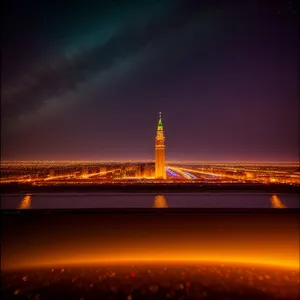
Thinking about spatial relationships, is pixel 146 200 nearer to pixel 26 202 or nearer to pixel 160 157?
pixel 26 202

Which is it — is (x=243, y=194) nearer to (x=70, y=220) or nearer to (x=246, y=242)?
(x=246, y=242)

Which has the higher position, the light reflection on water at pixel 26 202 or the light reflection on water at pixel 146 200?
the light reflection on water at pixel 26 202

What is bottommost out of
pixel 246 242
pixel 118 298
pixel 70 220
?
pixel 118 298

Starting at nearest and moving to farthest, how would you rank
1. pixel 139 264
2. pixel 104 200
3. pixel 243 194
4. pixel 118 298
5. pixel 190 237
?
pixel 118 298, pixel 139 264, pixel 190 237, pixel 104 200, pixel 243 194

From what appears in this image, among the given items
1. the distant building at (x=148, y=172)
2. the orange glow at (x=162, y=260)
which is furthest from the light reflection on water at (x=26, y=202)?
the distant building at (x=148, y=172)

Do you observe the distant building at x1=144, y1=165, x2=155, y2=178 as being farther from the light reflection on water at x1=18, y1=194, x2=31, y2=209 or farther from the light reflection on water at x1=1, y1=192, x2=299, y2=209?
the light reflection on water at x1=18, y1=194, x2=31, y2=209

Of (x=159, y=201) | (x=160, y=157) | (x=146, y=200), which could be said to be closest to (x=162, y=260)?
(x=159, y=201)

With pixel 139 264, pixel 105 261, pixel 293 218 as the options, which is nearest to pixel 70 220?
pixel 105 261

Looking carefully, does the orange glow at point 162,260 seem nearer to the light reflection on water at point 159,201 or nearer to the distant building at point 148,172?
the light reflection on water at point 159,201

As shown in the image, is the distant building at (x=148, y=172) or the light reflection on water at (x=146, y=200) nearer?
the light reflection on water at (x=146, y=200)

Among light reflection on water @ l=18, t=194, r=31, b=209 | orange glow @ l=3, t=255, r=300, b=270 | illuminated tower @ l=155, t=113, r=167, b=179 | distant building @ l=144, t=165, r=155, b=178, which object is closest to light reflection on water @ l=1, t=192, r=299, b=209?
light reflection on water @ l=18, t=194, r=31, b=209
